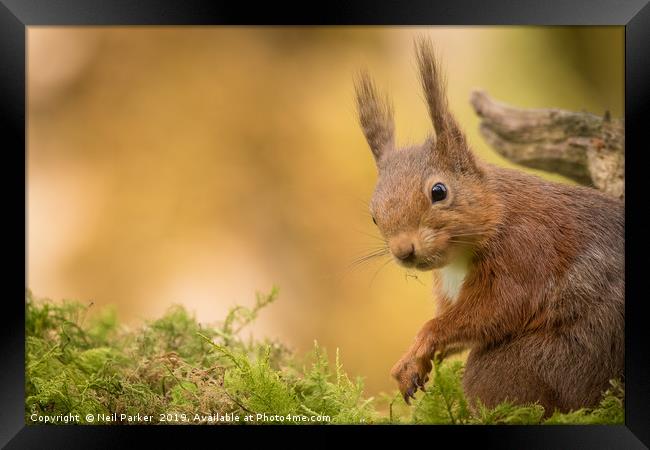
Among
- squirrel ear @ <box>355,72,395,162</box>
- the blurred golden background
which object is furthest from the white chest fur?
the blurred golden background

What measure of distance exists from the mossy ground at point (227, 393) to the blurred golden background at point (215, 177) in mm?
753

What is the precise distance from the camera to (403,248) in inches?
71.2

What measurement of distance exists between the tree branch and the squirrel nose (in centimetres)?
102

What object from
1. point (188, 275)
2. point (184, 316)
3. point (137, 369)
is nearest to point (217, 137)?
point (188, 275)

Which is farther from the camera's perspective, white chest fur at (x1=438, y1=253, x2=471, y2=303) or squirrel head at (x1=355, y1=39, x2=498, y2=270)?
white chest fur at (x1=438, y1=253, x2=471, y2=303)

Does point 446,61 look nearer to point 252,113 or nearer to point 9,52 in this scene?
point 9,52

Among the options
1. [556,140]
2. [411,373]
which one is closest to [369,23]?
[411,373]

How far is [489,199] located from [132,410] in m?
1.09

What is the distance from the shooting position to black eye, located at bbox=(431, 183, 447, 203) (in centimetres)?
187

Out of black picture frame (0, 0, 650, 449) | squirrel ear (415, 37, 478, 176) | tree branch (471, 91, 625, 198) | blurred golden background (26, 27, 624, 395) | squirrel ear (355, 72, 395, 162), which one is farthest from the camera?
blurred golden background (26, 27, 624, 395)

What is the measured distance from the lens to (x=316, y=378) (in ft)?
6.33

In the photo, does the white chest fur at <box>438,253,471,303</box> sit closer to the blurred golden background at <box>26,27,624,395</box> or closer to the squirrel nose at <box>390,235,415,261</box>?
the squirrel nose at <box>390,235,415,261</box>

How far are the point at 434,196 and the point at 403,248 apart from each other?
172 millimetres

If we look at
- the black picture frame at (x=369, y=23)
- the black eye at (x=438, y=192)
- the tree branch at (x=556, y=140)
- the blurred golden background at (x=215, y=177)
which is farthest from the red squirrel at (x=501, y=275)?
the blurred golden background at (x=215, y=177)
